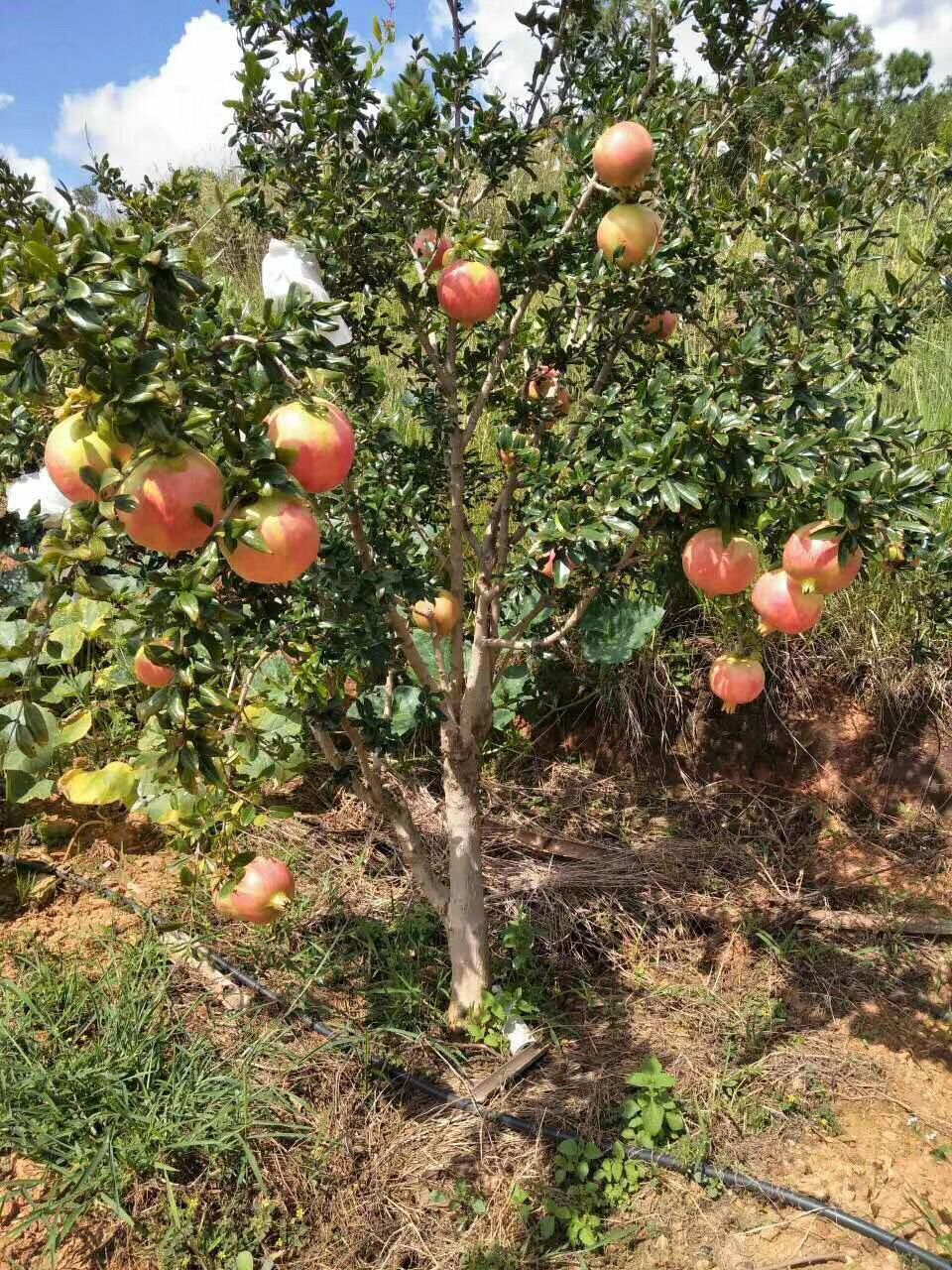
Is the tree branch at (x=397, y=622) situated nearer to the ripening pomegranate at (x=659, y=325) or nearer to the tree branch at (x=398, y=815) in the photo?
the tree branch at (x=398, y=815)

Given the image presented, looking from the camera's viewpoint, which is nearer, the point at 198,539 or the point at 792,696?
the point at 198,539

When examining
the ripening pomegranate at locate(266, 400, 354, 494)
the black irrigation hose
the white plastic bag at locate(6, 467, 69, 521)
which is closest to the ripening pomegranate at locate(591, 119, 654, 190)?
the ripening pomegranate at locate(266, 400, 354, 494)

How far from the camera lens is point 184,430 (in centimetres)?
100

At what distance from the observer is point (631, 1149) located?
6.40 ft

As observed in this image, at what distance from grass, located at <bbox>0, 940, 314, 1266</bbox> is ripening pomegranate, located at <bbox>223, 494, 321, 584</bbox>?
133cm

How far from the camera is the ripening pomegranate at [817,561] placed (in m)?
1.34

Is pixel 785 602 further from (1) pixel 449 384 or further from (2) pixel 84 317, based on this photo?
→ (2) pixel 84 317

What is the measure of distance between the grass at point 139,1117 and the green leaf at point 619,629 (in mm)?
1645

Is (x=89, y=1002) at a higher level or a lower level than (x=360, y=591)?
lower

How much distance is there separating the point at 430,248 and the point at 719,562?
0.92 metres

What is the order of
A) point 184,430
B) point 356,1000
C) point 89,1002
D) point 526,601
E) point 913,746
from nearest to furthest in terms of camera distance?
point 184,430 → point 89,1002 → point 356,1000 → point 526,601 → point 913,746

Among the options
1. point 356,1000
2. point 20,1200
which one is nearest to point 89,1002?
point 20,1200

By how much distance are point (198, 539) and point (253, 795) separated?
0.76 m

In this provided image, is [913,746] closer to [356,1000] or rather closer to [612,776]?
[612,776]
